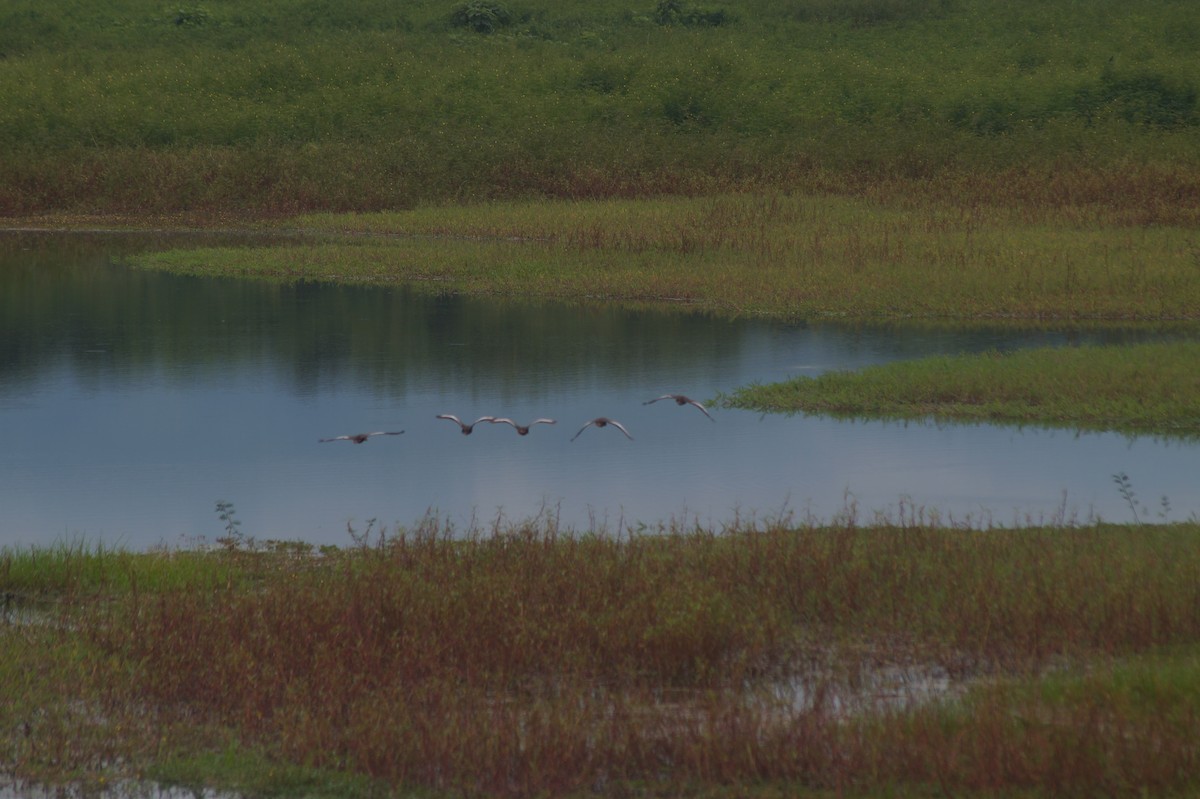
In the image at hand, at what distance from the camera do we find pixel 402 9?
54250 millimetres

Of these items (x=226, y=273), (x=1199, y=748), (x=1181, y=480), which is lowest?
(x=226, y=273)

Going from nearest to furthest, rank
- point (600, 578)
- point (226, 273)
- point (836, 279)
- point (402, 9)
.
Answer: point (600, 578)
point (836, 279)
point (226, 273)
point (402, 9)

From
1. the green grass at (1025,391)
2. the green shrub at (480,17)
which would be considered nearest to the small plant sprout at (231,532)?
the green grass at (1025,391)

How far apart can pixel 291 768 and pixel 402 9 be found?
51259mm

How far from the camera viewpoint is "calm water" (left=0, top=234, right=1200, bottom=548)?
432 inches

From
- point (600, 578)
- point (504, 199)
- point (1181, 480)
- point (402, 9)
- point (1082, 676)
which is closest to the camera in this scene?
point (1082, 676)

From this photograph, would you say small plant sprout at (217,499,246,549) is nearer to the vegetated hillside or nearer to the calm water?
the calm water

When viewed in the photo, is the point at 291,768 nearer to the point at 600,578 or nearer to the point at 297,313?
the point at 600,578

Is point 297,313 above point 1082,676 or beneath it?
beneath

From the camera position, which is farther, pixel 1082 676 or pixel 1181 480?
pixel 1181 480

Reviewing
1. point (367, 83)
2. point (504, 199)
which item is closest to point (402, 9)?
point (367, 83)

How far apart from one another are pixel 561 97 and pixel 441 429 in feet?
90.5

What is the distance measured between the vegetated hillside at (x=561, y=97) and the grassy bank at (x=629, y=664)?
20.9m

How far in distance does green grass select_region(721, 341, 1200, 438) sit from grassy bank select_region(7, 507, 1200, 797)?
14.0 ft
